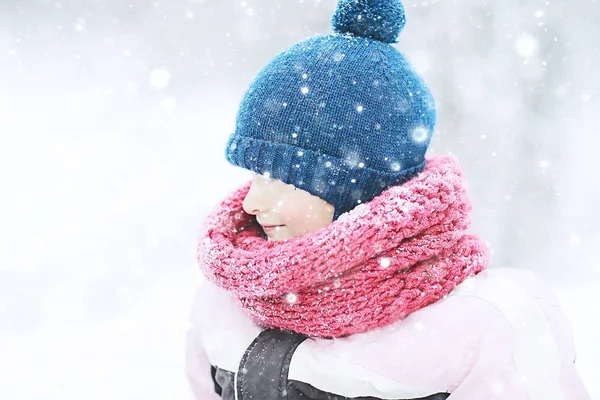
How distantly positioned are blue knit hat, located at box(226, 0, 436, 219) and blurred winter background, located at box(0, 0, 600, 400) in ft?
3.75

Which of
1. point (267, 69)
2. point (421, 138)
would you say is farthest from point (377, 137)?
point (267, 69)

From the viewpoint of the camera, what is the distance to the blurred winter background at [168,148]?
6.64ft

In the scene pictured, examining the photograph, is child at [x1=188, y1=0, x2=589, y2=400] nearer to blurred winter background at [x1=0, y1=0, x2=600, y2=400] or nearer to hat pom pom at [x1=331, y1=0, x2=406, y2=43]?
hat pom pom at [x1=331, y1=0, x2=406, y2=43]

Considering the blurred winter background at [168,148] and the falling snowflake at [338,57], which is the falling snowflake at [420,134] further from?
the blurred winter background at [168,148]

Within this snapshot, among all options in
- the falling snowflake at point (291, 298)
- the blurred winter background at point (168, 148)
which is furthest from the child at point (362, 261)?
the blurred winter background at point (168, 148)

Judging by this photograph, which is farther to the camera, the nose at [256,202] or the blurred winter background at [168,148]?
the blurred winter background at [168,148]

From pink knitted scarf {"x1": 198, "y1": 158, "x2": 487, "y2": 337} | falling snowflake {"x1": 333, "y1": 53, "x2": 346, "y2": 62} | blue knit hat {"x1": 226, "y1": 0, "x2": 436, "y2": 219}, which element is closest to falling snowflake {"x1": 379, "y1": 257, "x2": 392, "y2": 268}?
pink knitted scarf {"x1": 198, "y1": 158, "x2": 487, "y2": 337}

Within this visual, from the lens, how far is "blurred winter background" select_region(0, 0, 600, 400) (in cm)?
202

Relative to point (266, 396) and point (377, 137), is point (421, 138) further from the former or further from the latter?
point (266, 396)

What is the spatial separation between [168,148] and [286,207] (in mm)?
1613

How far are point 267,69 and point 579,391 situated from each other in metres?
0.69

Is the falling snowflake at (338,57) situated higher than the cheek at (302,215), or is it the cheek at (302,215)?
the falling snowflake at (338,57)

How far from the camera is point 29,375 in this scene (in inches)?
73.3

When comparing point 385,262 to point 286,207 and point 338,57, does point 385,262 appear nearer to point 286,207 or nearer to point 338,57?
point 286,207
